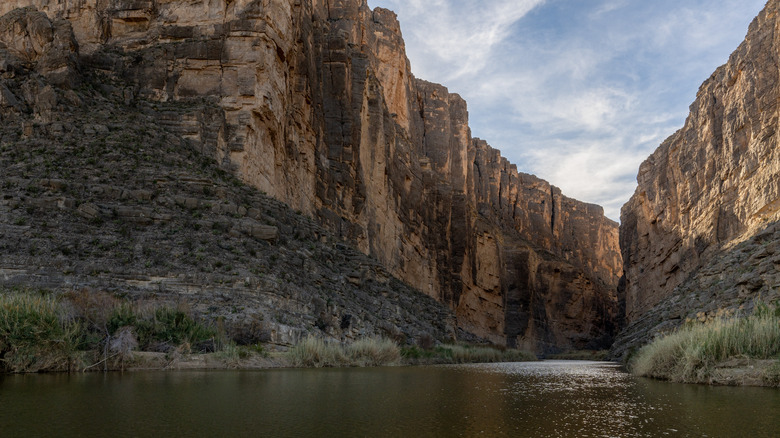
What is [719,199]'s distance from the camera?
153 ft

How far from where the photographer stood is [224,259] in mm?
23547

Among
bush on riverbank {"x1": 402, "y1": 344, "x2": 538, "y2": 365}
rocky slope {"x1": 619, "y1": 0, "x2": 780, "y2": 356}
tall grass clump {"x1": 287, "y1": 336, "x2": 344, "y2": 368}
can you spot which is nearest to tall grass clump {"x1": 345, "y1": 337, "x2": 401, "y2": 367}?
tall grass clump {"x1": 287, "y1": 336, "x2": 344, "y2": 368}

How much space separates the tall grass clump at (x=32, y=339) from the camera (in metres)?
12.3

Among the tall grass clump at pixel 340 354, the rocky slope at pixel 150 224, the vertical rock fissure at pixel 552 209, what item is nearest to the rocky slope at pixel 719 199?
the tall grass clump at pixel 340 354

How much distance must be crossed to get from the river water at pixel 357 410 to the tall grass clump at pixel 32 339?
38.1 inches

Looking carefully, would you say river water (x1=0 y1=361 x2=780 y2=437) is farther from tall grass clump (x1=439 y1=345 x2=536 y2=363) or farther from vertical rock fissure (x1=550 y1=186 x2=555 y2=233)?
vertical rock fissure (x1=550 y1=186 x2=555 y2=233)

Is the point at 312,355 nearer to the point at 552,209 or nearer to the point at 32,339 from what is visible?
the point at 32,339

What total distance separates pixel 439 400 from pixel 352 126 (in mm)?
39934

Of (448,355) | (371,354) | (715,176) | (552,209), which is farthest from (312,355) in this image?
(552,209)

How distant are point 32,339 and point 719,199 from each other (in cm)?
4716

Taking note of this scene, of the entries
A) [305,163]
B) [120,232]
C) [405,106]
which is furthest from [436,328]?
[405,106]

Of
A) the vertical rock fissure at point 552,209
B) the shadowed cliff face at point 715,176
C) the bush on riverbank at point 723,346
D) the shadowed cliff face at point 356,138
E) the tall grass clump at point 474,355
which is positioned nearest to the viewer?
the bush on riverbank at point 723,346

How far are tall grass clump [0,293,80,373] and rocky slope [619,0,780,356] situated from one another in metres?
19.9

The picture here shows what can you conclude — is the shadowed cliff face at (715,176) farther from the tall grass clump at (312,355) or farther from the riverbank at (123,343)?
the riverbank at (123,343)
